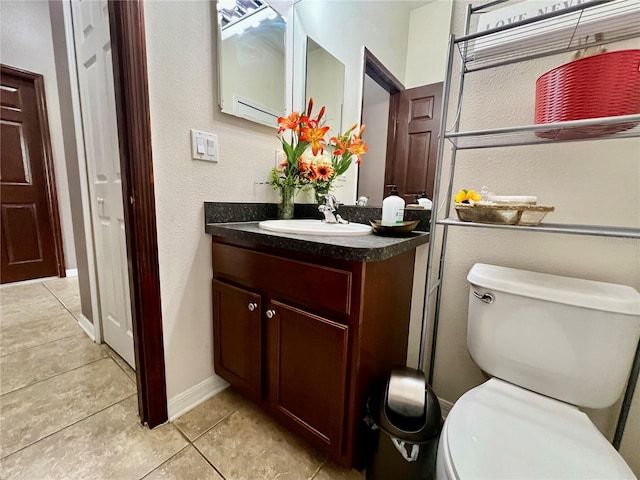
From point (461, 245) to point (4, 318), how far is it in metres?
3.13

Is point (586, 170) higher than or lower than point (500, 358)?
higher

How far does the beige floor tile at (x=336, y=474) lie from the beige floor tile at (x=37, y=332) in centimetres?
188

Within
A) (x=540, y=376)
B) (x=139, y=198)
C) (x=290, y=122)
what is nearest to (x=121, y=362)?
(x=139, y=198)

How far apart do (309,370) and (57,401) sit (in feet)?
4.21

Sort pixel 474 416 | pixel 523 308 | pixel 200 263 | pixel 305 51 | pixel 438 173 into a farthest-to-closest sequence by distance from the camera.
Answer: pixel 305 51 < pixel 200 263 < pixel 438 173 < pixel 523 308 < pixel 474 416

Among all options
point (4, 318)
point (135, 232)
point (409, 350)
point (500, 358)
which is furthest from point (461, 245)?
point (4, 318)

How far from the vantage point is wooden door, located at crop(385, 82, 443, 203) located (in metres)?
1.14

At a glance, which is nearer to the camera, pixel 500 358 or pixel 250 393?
pixel 500 358

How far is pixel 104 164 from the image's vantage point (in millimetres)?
1451

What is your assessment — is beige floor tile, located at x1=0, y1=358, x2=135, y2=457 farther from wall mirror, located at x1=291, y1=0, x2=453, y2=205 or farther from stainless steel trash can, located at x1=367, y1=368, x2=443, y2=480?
wall mirror, located at x1=291, y1=0, x2=453, y2=205

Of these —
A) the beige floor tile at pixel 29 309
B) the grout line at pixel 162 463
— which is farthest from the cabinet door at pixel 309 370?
the beige floor tile at pixel 29 309

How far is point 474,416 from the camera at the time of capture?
0.70 meters

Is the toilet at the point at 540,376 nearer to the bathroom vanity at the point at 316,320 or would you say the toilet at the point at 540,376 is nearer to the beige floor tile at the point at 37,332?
the bathroom vanity at the point at 316,320

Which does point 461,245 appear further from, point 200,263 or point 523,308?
point 200,263
